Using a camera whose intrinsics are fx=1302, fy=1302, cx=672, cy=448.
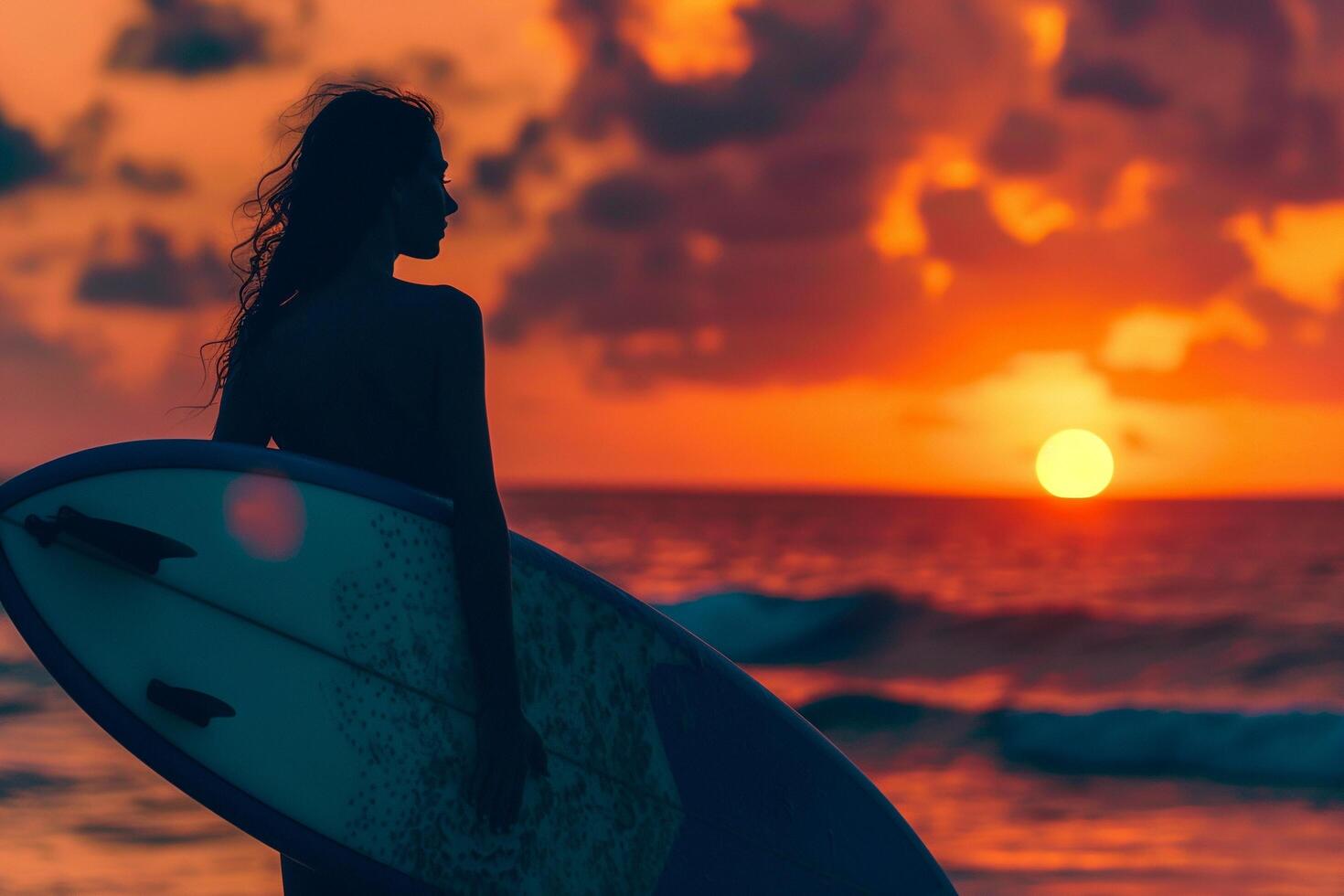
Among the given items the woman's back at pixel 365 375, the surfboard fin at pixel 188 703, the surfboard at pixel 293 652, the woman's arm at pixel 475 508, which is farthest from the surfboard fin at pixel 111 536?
the woman's arm at pixel 475 508

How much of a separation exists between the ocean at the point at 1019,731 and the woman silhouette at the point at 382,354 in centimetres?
362

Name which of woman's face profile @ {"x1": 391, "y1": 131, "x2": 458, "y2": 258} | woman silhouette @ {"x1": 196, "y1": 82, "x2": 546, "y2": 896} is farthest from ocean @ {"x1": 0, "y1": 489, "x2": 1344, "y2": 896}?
woman's face profile @ {"x1": 391, "y1": 131, "x2": 458, "y2": 258}

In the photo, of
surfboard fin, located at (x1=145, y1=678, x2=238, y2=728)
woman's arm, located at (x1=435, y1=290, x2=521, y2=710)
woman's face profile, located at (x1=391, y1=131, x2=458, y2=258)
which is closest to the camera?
woman's arm, located at (x1=435, y1=290, x2=521, y2=710)

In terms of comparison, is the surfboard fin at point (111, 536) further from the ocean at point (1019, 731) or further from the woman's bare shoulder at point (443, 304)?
the ocean at point (1019, 731)

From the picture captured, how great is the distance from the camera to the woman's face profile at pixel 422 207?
5.60 ft

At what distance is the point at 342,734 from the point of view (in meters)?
1.84

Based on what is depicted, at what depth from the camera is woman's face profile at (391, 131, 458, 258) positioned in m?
1.71

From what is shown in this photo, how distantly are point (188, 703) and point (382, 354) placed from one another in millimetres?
617

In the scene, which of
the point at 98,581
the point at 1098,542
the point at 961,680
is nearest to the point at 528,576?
the point at 98,581

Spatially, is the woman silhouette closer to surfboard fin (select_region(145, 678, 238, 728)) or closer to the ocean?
surfboard fin (select_region(145, 678, 238, 728))

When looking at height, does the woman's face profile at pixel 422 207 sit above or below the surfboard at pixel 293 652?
above

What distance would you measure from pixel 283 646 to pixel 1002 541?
37.8 meters

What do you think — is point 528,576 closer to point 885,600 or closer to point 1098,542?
point 885,600

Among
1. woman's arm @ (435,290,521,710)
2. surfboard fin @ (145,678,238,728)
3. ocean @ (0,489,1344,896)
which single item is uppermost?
ocean @ (0,489,1344,896)
